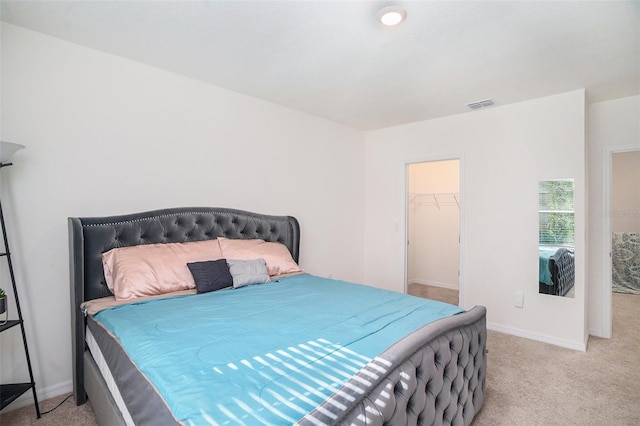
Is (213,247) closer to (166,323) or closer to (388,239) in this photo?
(166,323)

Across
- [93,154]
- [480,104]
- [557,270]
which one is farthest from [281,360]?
[480,104]

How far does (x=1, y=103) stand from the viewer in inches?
80.0

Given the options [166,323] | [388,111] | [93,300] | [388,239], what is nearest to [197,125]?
[93,300]

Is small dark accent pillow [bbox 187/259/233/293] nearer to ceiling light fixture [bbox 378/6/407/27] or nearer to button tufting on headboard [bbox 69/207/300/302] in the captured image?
button tufting on headboard [bbox 69/207/300/302]

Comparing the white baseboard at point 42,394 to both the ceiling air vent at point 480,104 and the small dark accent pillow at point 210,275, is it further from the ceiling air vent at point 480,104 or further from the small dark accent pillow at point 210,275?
the ceiling air vent at point 480,104

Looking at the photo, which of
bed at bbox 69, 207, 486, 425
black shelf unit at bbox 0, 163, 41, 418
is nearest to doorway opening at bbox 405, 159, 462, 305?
bed at bbox 69, 207, 486, 425

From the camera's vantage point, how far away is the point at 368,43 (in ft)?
7.34

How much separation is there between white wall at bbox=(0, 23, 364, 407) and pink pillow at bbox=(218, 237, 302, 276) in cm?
49

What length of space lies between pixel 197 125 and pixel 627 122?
14.0 feet

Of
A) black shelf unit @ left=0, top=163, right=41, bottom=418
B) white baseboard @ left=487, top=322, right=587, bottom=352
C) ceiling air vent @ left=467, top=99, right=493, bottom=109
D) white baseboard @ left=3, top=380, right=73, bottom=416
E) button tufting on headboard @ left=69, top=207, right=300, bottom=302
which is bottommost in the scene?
white baseboard @ left=487, top=322, right=587, bottom=352

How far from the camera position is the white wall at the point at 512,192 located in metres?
3.09

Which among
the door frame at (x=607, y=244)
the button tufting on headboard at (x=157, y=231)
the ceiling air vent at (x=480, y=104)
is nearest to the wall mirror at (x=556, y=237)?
the door frame at (x=607, y=244)

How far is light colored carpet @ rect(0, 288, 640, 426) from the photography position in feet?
6.53

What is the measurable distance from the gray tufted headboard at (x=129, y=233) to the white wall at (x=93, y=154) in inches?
5.7
